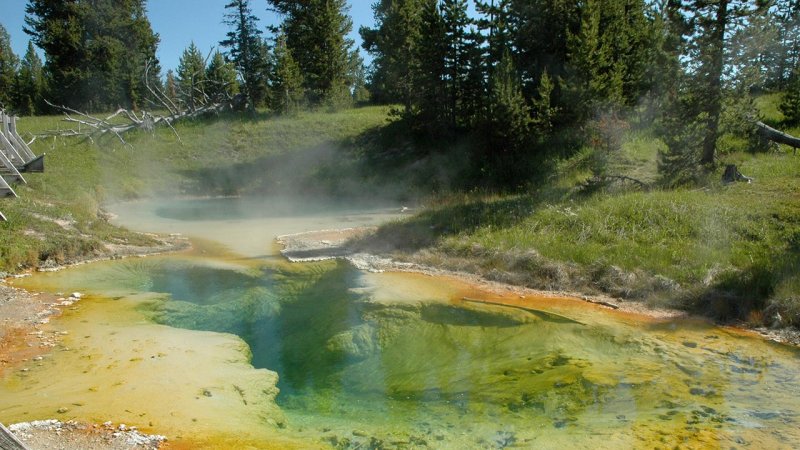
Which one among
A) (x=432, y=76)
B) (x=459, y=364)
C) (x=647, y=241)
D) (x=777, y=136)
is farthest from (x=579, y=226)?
(x=432, y=76)

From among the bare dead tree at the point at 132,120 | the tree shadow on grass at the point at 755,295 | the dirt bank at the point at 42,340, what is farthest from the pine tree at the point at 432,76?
the tree shadow on grass at the point at 755,295

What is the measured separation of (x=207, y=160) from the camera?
29.5 metres

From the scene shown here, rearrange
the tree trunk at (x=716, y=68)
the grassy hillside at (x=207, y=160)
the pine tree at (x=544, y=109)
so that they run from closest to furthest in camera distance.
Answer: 1. the tree trunk at (x=716, y=68)
2. the pine tree at (x=544, y=109)
3. the grassy hillside at (x=207, y=160)

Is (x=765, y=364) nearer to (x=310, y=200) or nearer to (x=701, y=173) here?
(x=701, y=173)

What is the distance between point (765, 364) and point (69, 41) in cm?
4458

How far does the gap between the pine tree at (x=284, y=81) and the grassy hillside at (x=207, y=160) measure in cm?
118

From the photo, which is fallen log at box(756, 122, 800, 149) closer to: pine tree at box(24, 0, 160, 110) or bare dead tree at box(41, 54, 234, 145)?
bare dead tree at box(41, 54, 234, 145)

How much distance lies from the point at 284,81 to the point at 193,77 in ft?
19.9

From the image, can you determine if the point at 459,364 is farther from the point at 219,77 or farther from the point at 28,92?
the point at 28,92

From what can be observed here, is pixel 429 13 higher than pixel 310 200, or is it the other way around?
pixel 429 13

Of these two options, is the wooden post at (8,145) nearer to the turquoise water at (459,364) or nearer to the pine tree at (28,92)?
the turquoise water at (459,364)

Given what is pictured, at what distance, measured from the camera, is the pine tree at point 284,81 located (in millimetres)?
33438

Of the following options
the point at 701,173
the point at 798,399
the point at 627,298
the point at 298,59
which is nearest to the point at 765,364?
the point at 798,399

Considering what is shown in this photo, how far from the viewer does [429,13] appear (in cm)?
2569
